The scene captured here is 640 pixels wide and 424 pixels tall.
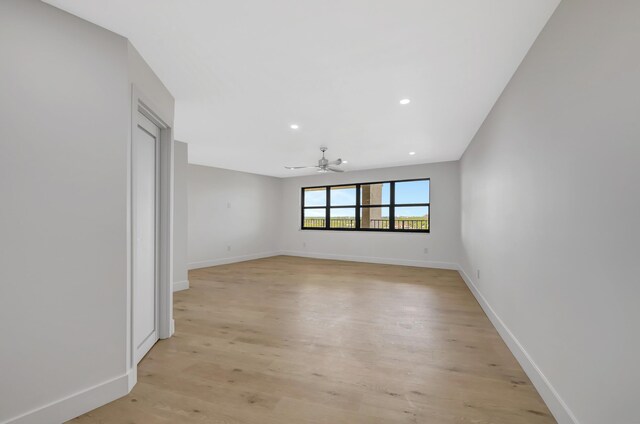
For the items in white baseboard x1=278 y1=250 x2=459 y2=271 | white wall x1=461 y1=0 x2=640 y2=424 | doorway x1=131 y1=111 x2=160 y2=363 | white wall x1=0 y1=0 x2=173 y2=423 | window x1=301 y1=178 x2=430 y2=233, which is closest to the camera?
white wall x1=461 y1=0 x2=640 y2=424

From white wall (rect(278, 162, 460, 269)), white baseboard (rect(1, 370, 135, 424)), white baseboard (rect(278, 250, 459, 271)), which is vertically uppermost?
white wall (rect(278, 162, 460, 269))

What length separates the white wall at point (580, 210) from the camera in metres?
1.08

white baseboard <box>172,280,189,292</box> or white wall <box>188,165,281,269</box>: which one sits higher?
white wall <box>188,165,281,269</box>

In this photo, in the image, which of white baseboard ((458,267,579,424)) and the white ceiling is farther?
the white ceiling

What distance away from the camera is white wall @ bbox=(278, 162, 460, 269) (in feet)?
20.4

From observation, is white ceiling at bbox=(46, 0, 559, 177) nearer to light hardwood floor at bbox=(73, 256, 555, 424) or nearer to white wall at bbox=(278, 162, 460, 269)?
light hardwood floor at bbox=(73, 256, 555, 424)

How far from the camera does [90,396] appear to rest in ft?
5.37

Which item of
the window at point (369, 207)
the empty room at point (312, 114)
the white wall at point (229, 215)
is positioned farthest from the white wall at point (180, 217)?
the window at point (369, 207)

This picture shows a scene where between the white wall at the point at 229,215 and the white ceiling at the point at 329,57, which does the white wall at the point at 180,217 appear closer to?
the white ceiling at the point at 329,57

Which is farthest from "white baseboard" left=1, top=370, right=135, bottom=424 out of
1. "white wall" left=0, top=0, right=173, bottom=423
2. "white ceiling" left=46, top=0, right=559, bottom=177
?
"white ceiling" left=46, top=0, right=559, bottom=177

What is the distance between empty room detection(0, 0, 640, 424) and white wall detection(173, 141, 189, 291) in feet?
4.56

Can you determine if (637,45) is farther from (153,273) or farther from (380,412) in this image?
(153,273)

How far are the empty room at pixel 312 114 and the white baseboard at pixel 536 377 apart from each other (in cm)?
2

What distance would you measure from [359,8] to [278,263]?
6.15m
